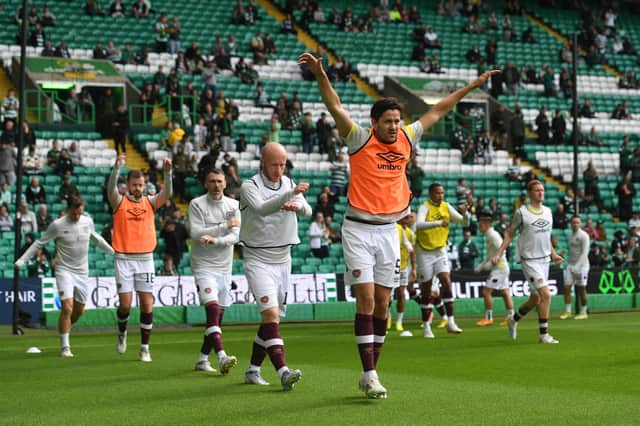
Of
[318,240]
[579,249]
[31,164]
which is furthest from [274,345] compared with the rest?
[31,164]

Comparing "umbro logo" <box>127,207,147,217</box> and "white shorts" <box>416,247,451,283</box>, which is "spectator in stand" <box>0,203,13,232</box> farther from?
"umbro logo" <box>127,207,147,217</box>

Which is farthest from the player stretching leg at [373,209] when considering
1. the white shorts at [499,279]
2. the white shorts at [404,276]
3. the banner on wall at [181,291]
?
the banner on wall at [181,291]

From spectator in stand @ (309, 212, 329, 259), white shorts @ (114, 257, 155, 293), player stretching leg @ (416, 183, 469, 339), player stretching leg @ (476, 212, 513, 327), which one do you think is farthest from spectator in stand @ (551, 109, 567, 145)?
white shorts @ (114, 257, 155, 293)

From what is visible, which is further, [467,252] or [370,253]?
[467,252]

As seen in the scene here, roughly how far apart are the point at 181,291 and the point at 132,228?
11.3 m

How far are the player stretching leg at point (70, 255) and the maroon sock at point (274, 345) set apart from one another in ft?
19.1

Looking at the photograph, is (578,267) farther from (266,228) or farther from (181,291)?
(266,228)

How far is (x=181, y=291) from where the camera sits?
26.5 m

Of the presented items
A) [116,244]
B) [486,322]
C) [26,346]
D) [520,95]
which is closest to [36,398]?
[116,244]

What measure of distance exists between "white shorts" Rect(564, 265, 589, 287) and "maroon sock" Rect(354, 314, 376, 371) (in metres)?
17.2

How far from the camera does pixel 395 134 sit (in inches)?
398

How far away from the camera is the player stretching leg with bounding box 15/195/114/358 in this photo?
53.1 feet

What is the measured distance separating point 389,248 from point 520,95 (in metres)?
35.6

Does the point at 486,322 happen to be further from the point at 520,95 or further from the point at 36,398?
the point at 520,95
